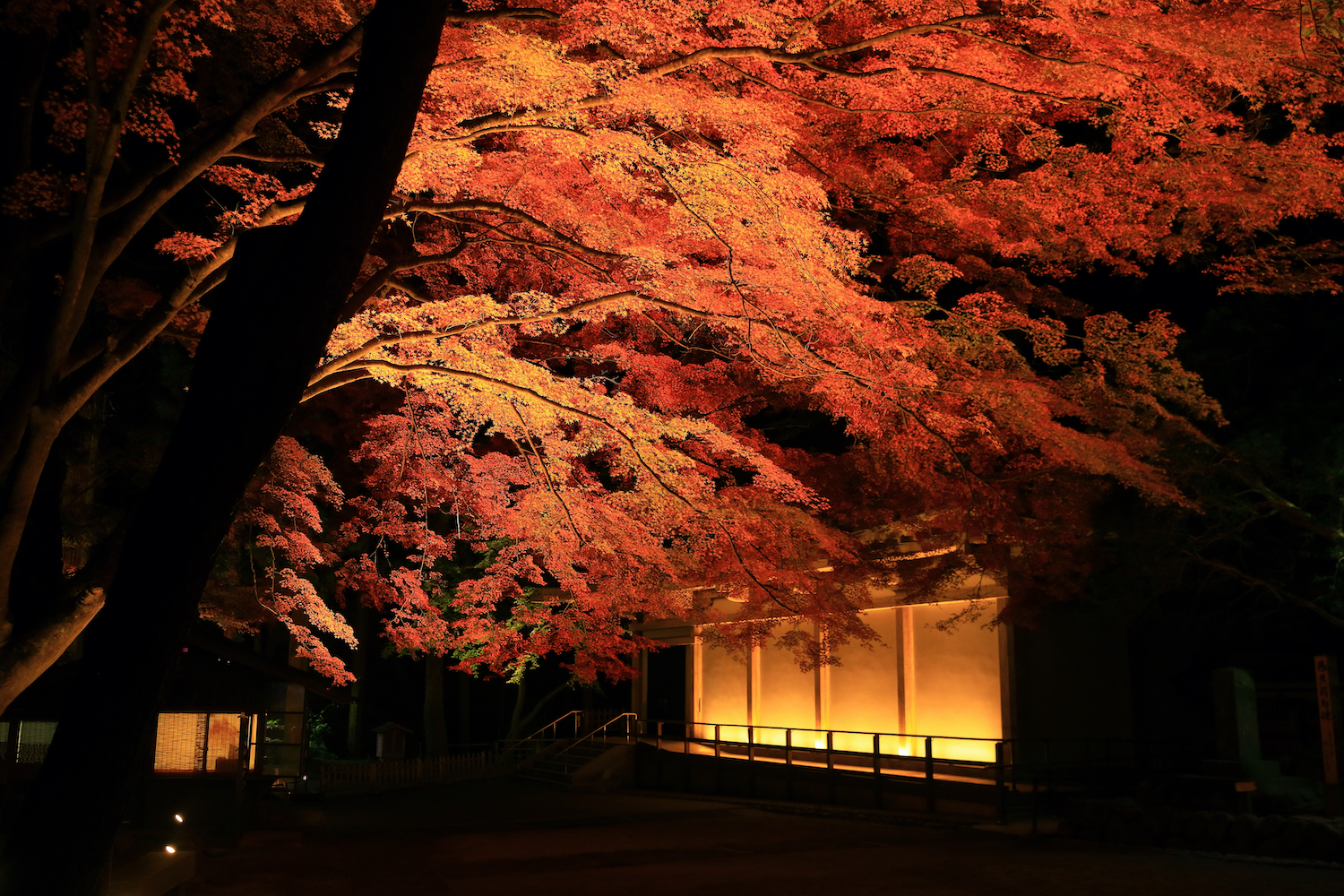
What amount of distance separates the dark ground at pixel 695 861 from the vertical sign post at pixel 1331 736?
1.39 meters


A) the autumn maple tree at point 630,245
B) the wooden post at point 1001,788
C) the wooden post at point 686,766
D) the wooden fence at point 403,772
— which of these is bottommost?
the wooden fence at point 403,772

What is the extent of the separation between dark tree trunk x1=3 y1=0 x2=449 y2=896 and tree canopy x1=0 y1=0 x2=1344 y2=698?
5.8 inches

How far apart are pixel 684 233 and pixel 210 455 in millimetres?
5465

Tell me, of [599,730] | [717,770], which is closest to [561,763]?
[599,730]

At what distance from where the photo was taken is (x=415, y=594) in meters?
15.3

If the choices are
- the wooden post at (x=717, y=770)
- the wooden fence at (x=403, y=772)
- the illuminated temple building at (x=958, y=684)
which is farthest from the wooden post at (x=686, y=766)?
the wooden fence at (x=403, y=772)

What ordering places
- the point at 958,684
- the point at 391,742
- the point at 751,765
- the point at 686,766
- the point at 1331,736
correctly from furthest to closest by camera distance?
the point at 391,742 < the point at 686,766 < the point at 751,765 < the point at 958,684 < the point at 1331,736

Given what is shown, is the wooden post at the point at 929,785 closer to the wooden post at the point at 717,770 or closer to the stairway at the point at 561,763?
the wooden post at the point at 717,770

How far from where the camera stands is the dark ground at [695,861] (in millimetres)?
10492

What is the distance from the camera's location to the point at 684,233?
8.71 meters

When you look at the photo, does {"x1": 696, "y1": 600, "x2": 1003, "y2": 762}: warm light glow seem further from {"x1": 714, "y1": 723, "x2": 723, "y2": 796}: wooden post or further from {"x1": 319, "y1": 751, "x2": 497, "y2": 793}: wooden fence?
{"x1": 319, "y1": 751, "x2": 497, "y2": 793}: wooden fence

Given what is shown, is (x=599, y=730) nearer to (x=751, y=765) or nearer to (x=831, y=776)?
(x=751, y=765)

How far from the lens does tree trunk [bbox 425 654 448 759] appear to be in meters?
27.0

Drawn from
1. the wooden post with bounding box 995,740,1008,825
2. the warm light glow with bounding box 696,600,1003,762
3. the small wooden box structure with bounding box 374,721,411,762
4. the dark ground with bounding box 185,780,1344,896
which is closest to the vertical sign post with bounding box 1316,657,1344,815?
the dark ground with bounding box 185,780,1344,896
